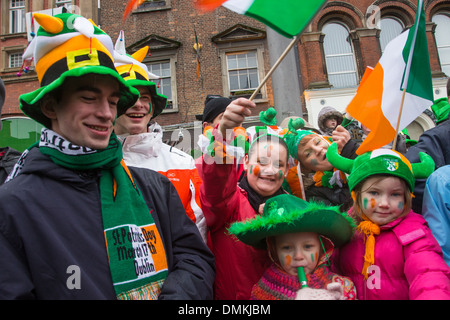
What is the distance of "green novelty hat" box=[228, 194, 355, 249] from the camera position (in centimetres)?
168

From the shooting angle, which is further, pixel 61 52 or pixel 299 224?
pixel 299 224

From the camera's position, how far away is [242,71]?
1270 centimetres

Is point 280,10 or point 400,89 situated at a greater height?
point 280,10

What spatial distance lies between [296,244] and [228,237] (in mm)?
413

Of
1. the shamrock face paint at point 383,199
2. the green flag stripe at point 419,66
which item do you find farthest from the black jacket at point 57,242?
the green flag stripe at point 419,66

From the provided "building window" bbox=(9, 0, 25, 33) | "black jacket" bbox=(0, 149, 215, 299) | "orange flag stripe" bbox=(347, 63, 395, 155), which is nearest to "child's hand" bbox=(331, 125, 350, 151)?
"orange flag stripe" bbox=(347, 63, 395, 155)

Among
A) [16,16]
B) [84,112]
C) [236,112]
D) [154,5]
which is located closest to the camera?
[84,112]

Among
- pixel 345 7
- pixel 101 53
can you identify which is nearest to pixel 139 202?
pixel 101 53

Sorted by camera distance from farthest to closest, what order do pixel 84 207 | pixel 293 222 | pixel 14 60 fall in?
pixel 14 60, pixel 293 222, pixel 84 207

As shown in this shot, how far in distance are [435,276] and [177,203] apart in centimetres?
112

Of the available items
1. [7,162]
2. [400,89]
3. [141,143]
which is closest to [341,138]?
[400,89]

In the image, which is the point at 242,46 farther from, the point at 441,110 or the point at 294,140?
the point at 294,140

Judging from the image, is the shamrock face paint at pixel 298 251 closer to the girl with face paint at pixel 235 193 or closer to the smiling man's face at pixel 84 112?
the girl with face paint at pixel 235 193
